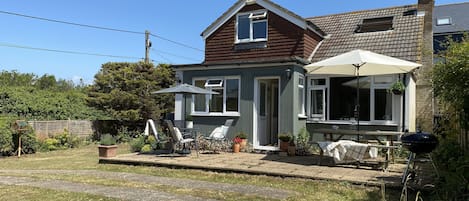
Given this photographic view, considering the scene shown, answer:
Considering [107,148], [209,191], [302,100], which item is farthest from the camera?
[302,100]

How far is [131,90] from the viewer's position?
17297 millimetres

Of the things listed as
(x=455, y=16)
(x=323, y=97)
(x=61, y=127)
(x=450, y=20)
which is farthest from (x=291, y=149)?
(x=455, y=16)

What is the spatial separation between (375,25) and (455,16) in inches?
701

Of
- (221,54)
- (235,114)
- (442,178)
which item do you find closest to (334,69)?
(235,114)

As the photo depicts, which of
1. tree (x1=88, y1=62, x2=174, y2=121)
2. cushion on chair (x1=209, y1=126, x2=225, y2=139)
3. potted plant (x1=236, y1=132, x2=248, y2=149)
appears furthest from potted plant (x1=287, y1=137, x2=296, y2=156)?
tree (x1=88, y1=62, x2=174, y2=121)

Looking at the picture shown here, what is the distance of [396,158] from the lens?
1000 centimetres

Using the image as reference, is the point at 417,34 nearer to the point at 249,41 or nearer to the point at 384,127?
the point at 384,127

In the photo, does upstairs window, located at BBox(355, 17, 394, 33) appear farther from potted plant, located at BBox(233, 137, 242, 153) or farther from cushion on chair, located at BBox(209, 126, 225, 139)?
cushion on chair, located at BBox(209, 126, 225, 139)

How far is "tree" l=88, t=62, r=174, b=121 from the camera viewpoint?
55.6 feet

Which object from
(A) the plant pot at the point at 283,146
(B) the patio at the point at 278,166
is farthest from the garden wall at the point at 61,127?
(A) the plant pot at the point at 283,146

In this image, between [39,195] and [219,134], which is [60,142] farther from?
[39,195]

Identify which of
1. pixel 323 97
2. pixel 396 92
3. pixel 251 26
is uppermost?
pixel 251 26

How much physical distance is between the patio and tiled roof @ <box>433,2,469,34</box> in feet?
72.5

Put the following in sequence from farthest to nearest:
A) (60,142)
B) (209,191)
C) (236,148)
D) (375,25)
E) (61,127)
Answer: (61,127), (60,142), (375,25), (236,148), (209,191)
